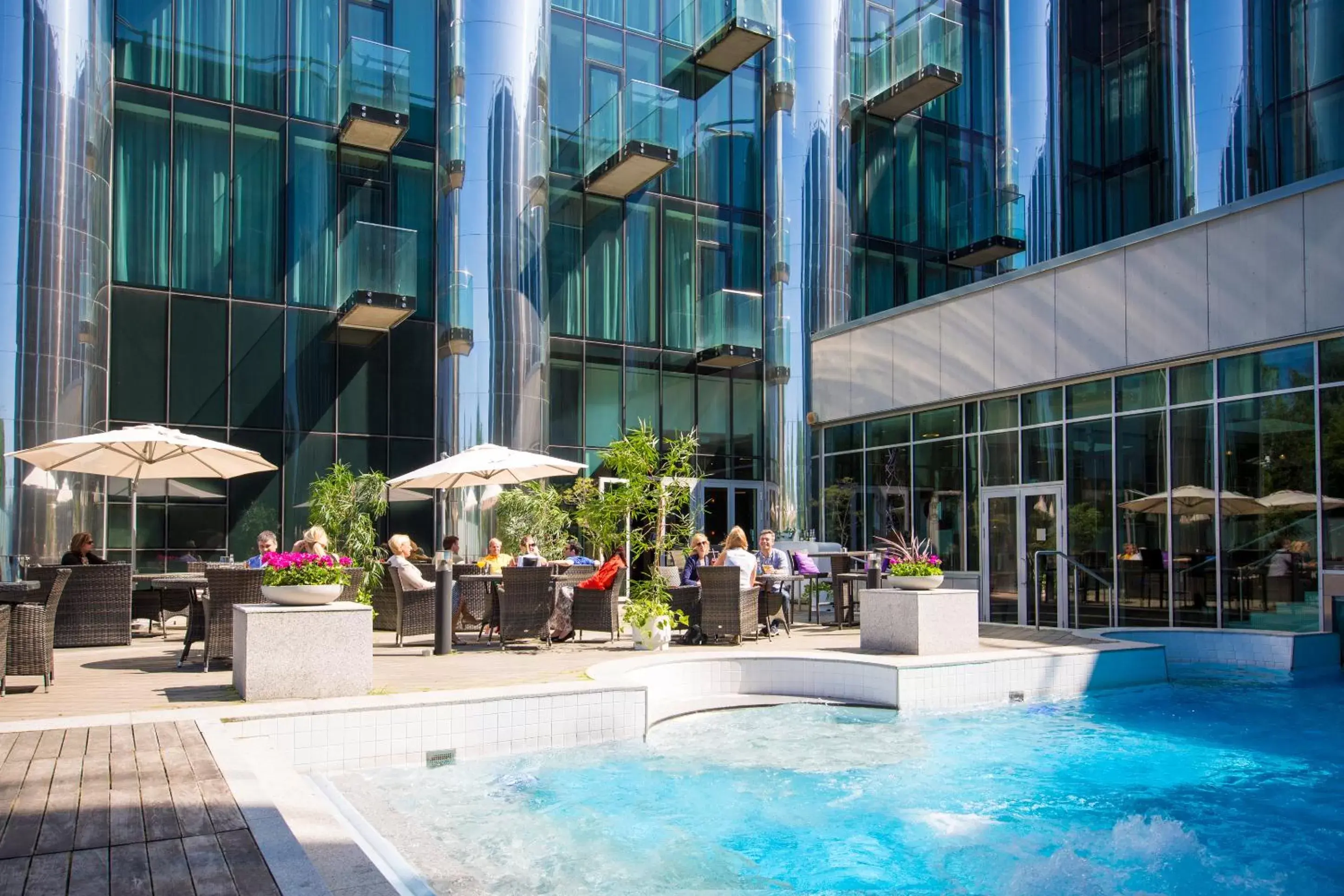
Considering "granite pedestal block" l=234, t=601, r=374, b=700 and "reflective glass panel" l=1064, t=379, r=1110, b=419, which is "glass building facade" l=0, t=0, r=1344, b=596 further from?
"granite pedestal block" l=234, t=601, r=374, b=700

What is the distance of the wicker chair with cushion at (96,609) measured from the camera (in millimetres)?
9672

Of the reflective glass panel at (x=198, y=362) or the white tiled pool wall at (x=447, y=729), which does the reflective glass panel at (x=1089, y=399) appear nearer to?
the white tiled pool wall at (x=447, y=729)

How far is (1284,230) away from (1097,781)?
7620 mm

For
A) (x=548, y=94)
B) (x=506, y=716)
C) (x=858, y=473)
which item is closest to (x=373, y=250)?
(x=548, y=94)

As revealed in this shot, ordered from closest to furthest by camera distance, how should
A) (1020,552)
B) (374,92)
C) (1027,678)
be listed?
1. (1027,678)
2. (1020,552)
3. (374,92)

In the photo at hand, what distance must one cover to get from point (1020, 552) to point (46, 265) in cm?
1395

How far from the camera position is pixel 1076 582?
13273 mm

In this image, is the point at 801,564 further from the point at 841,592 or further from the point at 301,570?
the point at 301,570

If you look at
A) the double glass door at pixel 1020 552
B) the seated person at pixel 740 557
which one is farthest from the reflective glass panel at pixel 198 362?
the double glass door at pixel 1020 552

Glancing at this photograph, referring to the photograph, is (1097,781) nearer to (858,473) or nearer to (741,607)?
(741,607)

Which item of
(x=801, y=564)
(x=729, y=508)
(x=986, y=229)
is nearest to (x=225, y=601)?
(x=801, y=564)

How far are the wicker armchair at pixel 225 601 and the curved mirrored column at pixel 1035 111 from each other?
57.4ft

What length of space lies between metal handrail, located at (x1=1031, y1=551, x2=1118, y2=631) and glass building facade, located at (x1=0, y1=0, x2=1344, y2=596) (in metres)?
0.22

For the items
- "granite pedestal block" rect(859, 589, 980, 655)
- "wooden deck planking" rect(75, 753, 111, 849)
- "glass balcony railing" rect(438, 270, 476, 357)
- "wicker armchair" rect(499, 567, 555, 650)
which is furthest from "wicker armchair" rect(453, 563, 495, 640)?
"glass balcony railing" rect(438, 270, 476, 357)
